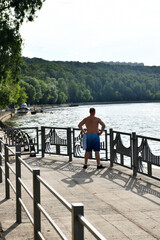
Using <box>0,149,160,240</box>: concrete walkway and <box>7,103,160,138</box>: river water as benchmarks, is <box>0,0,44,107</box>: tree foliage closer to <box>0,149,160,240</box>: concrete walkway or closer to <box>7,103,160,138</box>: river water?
<box>0,149,160,240</box>: concrete walkway

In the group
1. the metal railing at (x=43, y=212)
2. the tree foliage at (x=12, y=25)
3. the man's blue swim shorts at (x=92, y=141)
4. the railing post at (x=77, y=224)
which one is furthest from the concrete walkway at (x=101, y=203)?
the tree foliage at (x=12, y=25)

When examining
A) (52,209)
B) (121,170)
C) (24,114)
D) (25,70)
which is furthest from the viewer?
(25,70)

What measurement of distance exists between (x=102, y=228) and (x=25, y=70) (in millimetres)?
181843

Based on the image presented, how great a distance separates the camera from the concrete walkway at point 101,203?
5.47m

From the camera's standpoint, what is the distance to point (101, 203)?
23.5ft

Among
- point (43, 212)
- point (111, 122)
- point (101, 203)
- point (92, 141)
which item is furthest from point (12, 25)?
point (111, 122)

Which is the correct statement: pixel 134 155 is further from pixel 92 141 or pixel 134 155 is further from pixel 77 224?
pixel 77 224

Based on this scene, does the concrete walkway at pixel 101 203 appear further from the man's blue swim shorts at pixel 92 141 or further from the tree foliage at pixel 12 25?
the tree foliage at pixel 12 25

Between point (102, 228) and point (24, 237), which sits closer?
point (24, 237)

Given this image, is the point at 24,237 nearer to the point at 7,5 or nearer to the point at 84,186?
the point at 84,186

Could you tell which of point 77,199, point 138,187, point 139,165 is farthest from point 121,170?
point 77,199

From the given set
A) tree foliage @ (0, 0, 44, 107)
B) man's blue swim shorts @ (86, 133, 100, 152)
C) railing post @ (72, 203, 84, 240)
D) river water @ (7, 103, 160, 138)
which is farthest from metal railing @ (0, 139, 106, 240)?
river water @ (7, 103, 160, 138)

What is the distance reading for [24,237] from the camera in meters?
5.18

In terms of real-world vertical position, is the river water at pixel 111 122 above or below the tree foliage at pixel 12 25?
below
